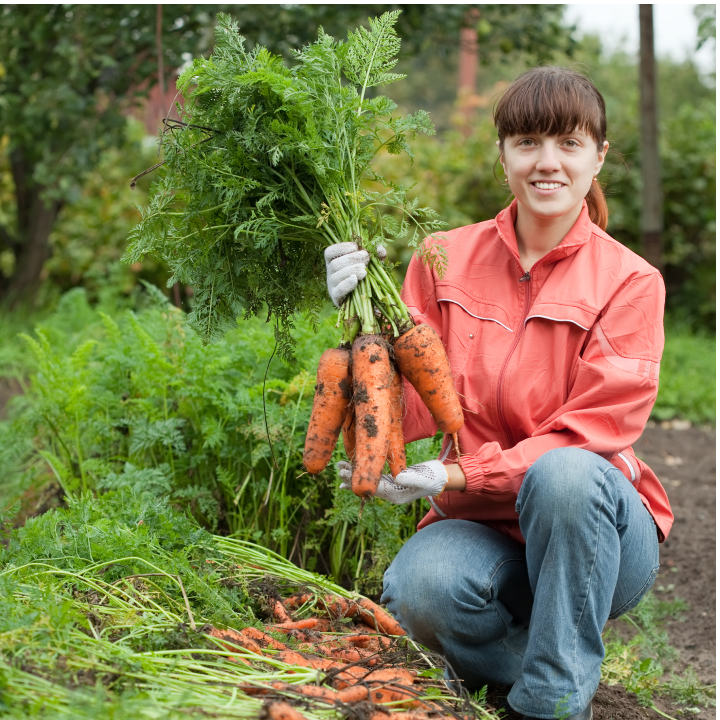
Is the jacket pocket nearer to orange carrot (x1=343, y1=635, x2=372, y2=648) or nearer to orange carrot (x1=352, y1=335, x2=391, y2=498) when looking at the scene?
orange carrot (x1=352, y1=335, x2=391, y2=498)

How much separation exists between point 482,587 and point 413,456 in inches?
26.2

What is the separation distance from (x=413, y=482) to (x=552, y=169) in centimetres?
93

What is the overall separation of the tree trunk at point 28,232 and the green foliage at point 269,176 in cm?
535

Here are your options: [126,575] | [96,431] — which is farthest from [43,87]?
[126,575]

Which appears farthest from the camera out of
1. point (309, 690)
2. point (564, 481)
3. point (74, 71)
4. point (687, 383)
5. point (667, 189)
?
point (667, 189)

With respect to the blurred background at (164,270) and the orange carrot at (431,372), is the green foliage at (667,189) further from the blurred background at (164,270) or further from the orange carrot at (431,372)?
the orange carrot at (431,372)

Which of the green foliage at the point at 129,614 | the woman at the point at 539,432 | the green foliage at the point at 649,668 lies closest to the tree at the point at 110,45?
the woman at the point at 539,432

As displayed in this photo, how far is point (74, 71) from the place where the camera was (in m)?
5.11

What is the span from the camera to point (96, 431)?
3154 millimetres

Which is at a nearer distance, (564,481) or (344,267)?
(564,481)

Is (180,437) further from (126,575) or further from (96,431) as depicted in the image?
(126,575)

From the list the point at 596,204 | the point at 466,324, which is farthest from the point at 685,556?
the point at 466,324

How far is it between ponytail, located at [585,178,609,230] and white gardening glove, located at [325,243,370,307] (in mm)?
818

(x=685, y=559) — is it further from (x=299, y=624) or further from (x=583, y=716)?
(x=299, y=624)
